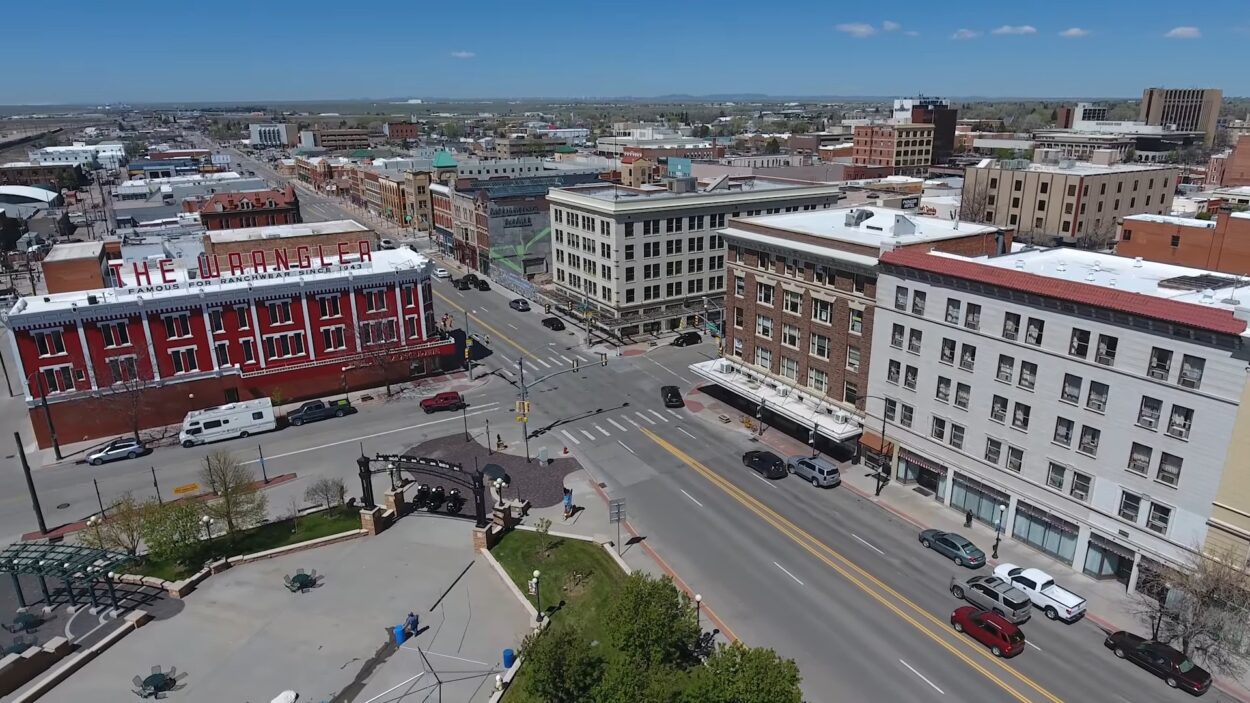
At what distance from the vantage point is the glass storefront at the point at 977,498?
4712cm

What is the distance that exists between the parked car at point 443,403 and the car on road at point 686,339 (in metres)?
28.7

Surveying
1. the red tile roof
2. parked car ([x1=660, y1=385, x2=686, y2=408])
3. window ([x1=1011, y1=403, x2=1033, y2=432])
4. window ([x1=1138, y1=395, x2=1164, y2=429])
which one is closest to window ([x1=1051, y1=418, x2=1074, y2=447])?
window ([x1=1011, y1=403, x2=1033, y2=432])

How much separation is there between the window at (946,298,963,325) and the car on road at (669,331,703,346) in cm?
4135

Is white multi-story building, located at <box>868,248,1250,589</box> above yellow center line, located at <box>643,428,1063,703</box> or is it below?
above

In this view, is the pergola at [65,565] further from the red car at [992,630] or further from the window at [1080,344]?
the window at [1080,344]

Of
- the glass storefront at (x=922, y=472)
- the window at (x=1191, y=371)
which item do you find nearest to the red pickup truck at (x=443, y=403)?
the glass storefront at (x=922, y=472)

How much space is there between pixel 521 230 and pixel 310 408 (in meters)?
57.4

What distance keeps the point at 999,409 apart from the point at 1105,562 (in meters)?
10.2

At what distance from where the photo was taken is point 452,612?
3934 centimetres

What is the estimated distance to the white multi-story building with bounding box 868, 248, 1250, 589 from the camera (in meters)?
36.2

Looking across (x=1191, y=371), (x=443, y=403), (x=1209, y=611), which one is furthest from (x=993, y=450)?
(x=443, y=403)

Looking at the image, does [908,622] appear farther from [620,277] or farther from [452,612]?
[620,277]

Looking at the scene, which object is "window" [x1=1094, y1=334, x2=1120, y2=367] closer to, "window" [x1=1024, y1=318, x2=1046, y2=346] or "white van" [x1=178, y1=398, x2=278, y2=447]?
"window" [x1=1024, y1=318, x2=1046, y2=346]

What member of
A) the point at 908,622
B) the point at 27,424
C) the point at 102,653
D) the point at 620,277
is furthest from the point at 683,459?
the point at 27,424
